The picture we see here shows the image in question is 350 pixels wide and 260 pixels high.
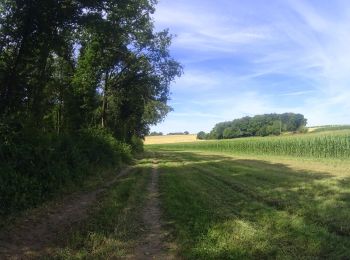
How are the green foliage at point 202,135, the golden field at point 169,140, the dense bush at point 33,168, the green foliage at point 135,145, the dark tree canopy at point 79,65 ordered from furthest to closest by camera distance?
the green foliage at point 202,135, the golden field at point 169,140, the green foliage at point 135,145, the dark tree canopy at point 79,65, the dense bush at point 33,168

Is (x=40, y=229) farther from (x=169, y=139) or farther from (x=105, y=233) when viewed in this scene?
(x=169, y=139)

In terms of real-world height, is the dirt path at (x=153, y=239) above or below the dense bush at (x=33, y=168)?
below

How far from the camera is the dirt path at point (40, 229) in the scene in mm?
7672

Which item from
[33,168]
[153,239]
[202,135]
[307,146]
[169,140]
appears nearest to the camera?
[153,239]

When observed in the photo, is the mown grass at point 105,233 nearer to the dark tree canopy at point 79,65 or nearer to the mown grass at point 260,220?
the mown grass at point 260,220

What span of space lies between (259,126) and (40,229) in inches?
4835

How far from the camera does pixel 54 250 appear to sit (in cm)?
753

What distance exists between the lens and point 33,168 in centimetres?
1245

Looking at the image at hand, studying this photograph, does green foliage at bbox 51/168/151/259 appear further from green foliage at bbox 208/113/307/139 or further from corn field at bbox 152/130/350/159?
green foliage at bbox 208/113/307/139

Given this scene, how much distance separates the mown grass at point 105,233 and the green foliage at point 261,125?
109731mm

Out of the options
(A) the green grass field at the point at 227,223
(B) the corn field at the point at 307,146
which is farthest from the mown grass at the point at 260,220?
(B) the corn field at the point at 307,146

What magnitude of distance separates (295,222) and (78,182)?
9.96 m

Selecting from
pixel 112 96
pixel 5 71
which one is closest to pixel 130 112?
pixel 112 96

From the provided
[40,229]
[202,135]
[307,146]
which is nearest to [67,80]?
[40,229]
